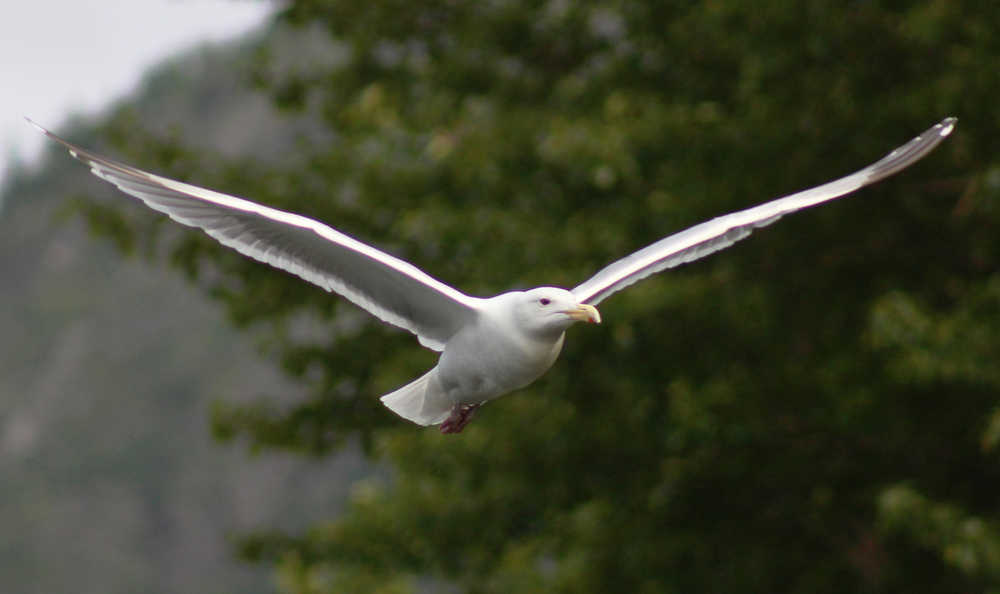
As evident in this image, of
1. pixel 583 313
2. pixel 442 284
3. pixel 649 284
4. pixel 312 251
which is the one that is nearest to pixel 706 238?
pixel 583 313

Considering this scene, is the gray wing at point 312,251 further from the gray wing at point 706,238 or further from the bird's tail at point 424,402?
the gray wing at point 706,238

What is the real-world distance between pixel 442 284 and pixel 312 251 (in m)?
0.57

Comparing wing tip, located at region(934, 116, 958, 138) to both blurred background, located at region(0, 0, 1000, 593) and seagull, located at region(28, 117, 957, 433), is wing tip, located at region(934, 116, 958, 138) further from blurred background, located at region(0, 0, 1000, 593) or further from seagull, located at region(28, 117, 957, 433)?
blurred background, located at region(0, 0, 1000, 593)

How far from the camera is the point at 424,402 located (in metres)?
5.39

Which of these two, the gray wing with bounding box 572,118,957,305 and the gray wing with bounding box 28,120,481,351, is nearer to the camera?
the gray wing with bounding box 28,120,481,351

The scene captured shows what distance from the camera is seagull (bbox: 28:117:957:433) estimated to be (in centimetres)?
482

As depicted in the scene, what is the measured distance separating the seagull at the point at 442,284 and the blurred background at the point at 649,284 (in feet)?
7.64

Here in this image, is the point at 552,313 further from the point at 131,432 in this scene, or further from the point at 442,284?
the point at 131,432

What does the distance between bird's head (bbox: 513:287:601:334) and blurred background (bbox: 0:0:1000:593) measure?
117 inches

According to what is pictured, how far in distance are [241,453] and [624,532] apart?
1570 inches

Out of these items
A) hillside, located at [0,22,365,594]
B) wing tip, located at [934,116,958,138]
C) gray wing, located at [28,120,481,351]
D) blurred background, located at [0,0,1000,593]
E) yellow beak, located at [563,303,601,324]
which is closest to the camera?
yellow beak, located at [563,303,601,324]

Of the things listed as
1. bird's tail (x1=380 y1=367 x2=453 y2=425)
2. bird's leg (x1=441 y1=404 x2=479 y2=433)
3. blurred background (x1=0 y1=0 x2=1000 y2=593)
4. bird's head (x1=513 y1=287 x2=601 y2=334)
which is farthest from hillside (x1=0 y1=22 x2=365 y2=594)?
bird's head (x1=513 y1=287 x2=601 y2=334)

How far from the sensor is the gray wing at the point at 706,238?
5.24 metres

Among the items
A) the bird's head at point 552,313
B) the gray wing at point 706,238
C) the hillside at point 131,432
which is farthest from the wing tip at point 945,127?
the hillside at point 131,432
